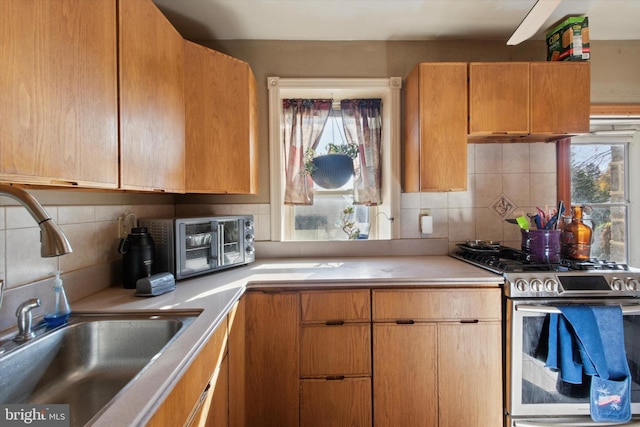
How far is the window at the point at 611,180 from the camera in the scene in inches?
86.0

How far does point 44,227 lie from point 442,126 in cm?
193

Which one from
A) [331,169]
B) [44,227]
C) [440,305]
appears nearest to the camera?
[44,227]

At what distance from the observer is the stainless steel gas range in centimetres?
141

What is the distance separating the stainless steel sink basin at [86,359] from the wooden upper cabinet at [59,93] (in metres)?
0.51

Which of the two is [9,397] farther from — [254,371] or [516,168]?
[516,168]

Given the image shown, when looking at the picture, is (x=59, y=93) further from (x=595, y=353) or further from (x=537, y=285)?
(x=595, y=353)

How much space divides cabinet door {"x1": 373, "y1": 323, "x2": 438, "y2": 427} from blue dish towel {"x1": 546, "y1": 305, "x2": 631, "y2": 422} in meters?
0.56

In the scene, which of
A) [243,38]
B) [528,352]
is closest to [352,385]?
[528,352]

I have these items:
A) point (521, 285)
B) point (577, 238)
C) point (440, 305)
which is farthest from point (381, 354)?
point (577, 238)

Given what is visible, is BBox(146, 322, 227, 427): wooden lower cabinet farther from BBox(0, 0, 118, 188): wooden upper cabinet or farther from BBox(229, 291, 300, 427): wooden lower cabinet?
BBox(0, 0, 118, 188): wooden upper cabinet

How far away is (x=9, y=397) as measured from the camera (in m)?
0.80

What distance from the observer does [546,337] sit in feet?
4.66

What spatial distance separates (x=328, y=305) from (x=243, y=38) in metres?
1.91

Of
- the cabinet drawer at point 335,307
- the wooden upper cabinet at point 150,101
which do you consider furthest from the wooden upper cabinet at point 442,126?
the wooden upper cabinet at point 150,101
